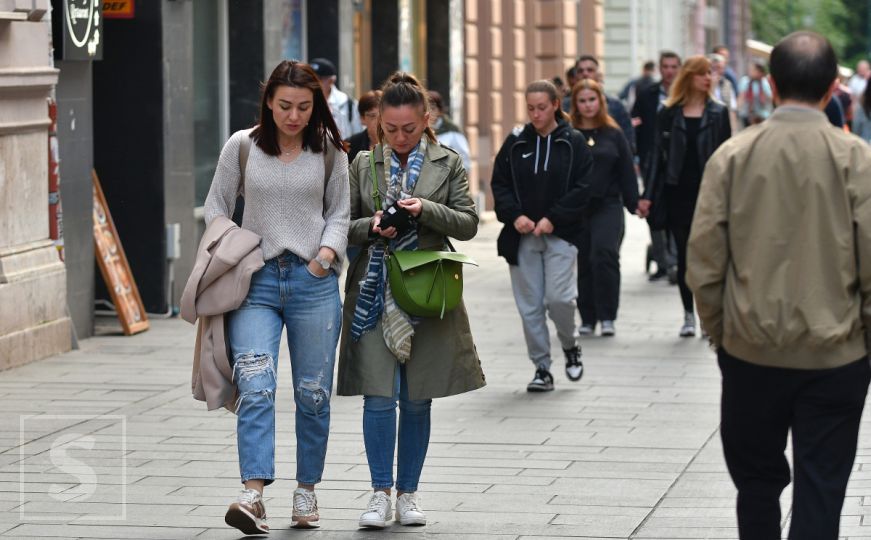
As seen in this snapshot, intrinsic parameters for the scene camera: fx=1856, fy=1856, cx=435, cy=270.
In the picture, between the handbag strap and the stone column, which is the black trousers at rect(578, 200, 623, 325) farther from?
the handbag strap

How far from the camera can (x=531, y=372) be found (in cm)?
1103

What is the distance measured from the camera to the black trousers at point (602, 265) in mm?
12883

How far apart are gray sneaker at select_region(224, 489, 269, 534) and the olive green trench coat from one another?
55cm

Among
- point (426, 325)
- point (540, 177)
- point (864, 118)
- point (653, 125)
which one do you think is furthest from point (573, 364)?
point (864, 118)

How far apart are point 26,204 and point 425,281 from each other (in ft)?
17.2

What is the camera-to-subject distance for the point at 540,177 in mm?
10391

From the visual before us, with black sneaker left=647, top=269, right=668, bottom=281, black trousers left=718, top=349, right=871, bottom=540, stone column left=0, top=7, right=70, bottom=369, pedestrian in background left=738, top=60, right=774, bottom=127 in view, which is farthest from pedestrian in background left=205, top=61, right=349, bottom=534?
pedestrian in background left=738, top=60, right=774, bottom=127

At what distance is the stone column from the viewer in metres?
10.9

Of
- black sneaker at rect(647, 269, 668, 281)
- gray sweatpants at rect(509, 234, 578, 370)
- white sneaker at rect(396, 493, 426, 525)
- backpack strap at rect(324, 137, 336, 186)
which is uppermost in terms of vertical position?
backpack strap at rect(324, 137, 336, 186)

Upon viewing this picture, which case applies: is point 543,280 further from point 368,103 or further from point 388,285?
point 388,285

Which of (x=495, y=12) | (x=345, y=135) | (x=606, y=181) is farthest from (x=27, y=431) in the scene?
(x=495, y=12)

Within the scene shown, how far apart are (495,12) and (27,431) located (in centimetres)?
1717

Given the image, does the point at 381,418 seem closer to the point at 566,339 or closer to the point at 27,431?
the point at 27,431

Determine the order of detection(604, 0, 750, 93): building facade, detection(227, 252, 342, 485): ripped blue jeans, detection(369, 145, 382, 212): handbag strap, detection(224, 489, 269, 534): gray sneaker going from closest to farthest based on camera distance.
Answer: detection(224, 489, 269, 534): gray sneaker → detection(227, 252, 342, 485): ripped blue jeans → detection(369, 145, 382, 212): handbag strap → detection(604, 0, 750, 93): building facade
